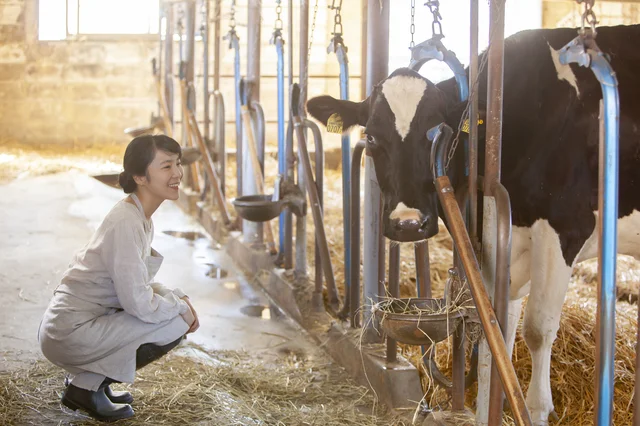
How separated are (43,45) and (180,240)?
7.77m

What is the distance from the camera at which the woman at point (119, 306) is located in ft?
9.83

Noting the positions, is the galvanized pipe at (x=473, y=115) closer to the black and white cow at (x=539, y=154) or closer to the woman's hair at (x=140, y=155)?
the black and white cow at (x=539, y=154)

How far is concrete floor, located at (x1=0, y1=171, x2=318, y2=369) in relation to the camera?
14.9 feet

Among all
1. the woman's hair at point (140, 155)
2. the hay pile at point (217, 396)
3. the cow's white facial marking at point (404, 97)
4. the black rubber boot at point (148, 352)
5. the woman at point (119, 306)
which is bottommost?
the hay pile at point (217, 396)

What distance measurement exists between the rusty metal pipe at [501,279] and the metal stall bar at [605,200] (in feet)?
1.49

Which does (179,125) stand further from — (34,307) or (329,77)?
(34,307)

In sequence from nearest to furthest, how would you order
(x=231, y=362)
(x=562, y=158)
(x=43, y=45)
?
1. (x=562, y=158)
2. (x=231, y=362)
3. (x=43, y=45)

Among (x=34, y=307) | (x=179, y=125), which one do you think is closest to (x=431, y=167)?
(x=34, y=307)

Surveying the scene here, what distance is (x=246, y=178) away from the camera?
657cm

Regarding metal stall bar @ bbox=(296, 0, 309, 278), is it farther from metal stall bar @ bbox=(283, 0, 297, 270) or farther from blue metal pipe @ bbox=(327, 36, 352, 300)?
blue metal pipe @ bbox=(327, 36, 352, 300)

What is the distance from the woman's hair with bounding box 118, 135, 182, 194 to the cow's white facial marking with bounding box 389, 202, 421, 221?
2.91 feet

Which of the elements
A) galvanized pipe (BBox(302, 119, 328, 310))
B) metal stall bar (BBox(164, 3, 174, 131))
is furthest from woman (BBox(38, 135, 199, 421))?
metal stall bar (BBox(164, 3, 174, 131))

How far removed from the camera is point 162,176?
3172 millimetres

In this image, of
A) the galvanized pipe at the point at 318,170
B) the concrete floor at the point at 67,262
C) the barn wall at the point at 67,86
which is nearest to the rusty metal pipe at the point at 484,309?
the galvanized pipe at the point at 318,170
